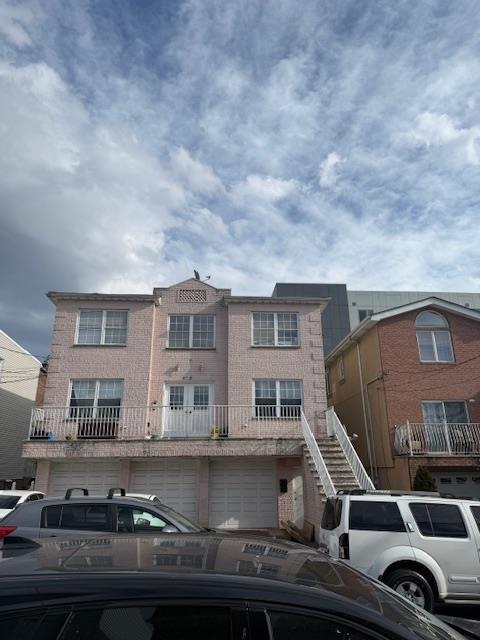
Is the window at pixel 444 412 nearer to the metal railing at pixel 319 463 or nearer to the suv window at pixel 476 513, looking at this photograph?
the metal railing at pixel 319 463

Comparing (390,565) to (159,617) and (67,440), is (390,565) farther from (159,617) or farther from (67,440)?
(67,440)

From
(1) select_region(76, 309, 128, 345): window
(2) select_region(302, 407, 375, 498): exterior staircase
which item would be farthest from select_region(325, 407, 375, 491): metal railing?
(1) select_region(76, 309, 128, 345): window

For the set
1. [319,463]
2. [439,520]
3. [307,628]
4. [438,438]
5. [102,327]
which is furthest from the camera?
[102,327]

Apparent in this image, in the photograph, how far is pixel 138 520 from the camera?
24.0ft

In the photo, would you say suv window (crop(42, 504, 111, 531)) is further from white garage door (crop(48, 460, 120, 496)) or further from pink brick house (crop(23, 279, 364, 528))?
white garage door (crop(48, 460, 120, 496))

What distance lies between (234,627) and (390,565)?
20.4ft

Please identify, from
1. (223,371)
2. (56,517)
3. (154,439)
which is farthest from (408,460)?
(56,517)

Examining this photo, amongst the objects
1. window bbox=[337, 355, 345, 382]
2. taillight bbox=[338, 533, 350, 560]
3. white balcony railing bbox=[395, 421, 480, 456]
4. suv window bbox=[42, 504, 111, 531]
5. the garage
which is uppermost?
window bbox=[337, 355, 345, 382]

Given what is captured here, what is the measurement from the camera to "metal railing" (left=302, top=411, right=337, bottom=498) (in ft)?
39.9

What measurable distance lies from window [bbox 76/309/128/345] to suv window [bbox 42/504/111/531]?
11.6m

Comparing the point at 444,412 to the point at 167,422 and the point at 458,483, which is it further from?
the point at 167,422

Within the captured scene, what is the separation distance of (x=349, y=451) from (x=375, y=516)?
23.3ft

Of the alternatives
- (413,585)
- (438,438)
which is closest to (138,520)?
(413,585)

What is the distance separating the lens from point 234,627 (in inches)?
75.0
